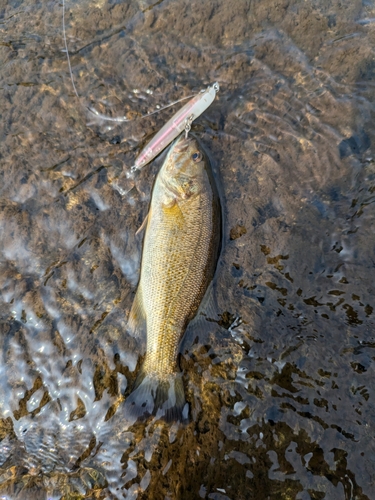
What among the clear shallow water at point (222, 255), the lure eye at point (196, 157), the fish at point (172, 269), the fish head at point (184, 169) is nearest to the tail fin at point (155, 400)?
the fish at point (172, 269)

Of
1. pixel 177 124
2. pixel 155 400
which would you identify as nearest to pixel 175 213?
pixel 177 124

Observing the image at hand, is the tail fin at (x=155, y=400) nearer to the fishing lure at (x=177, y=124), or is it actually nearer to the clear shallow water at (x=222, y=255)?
the clear shallow water at (x=222, y=255)

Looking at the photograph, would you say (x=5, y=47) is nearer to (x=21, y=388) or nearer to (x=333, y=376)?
(x=21, y=388)

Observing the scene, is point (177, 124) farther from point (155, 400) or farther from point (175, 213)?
point (155, 400)

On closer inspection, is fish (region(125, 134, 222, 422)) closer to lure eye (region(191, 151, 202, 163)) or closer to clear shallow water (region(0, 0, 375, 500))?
lure eye (region(191, 151, 202, 163))

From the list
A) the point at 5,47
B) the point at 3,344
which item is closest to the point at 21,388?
the point at 3,344

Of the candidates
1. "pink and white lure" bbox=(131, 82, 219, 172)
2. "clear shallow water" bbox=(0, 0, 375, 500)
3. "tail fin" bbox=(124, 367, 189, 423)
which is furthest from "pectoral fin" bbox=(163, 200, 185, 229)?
"tail fin" bbox=(124, 367, 189, 423)

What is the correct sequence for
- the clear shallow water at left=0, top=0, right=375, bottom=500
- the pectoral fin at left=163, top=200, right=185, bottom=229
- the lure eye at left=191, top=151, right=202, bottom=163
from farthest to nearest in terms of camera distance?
the lure eye at left=191, top=151, right=202, bottom=163
the pectoral fin at left=163, top=200, right=185, bottom=229
the clear shallow water at left=0, top=0, right=375, bottom=500
